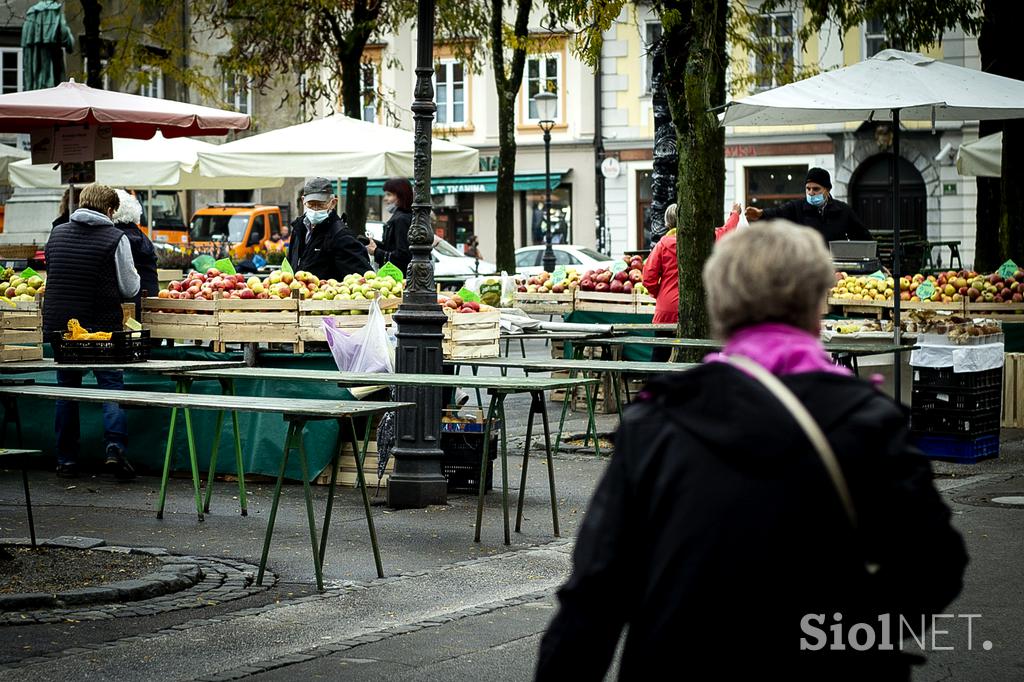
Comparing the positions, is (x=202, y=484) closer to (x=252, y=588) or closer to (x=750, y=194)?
(x=252, y=588)

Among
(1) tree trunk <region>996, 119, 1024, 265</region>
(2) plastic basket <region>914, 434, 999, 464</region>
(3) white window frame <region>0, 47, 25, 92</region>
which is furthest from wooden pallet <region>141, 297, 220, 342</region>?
(3) white window frame <region>0, 47, 25, 92</region>

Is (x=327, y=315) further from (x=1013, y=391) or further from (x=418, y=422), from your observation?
(x=1013, y=391)

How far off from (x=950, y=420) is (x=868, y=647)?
32.7 ft

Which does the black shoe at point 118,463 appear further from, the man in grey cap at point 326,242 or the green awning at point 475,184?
the green awning at point 475,184

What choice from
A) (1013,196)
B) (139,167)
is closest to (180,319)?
(139,167)

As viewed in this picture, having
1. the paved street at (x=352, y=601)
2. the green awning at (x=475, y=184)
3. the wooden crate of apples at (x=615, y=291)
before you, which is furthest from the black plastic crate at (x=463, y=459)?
the green awning at (x=475, y=184)

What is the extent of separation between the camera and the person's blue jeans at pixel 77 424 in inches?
454

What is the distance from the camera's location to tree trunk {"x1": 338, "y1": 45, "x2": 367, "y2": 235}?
83.9 feet

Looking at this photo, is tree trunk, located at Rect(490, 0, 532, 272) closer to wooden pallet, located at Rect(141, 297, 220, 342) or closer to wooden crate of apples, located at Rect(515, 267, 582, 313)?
wooden crate of apples, located at Rect(515, 267, 582, 313)

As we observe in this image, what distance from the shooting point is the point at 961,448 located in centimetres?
1243

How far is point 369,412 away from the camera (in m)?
7.66

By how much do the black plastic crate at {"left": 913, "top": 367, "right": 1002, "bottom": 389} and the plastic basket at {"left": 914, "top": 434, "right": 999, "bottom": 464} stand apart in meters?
0.42

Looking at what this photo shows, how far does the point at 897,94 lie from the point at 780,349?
34.1 ft

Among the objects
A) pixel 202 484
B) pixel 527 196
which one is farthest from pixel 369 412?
pixel 527 196
